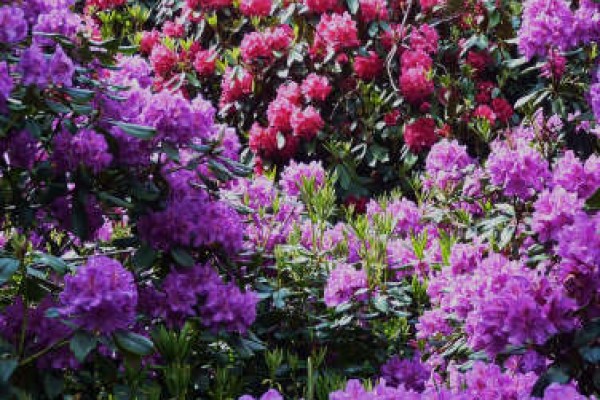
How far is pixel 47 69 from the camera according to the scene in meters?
2.01

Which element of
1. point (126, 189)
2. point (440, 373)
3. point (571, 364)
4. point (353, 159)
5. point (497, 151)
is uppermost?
point (353, 159)

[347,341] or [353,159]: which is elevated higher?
[353,159]

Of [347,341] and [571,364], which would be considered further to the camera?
[347,341]

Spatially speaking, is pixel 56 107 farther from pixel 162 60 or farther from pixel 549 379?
pixel 162 60

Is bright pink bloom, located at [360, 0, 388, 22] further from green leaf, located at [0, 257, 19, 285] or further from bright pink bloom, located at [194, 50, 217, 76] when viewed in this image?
green leaf, located at [0, 257, 19, 285]

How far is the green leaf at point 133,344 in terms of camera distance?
1834 mm

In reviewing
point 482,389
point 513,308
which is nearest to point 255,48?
point 513,308

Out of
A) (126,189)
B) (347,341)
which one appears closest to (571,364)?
(347,341)

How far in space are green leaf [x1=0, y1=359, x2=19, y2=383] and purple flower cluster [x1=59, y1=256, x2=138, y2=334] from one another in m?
0.14

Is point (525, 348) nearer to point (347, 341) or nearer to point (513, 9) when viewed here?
point (347, 341)

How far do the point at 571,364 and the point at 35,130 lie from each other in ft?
4.32

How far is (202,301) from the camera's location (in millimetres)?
2316

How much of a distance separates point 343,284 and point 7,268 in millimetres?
1118

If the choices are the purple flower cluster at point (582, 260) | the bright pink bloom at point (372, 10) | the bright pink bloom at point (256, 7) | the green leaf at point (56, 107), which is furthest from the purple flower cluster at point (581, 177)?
the bright pink bloom at point (256, 7)
